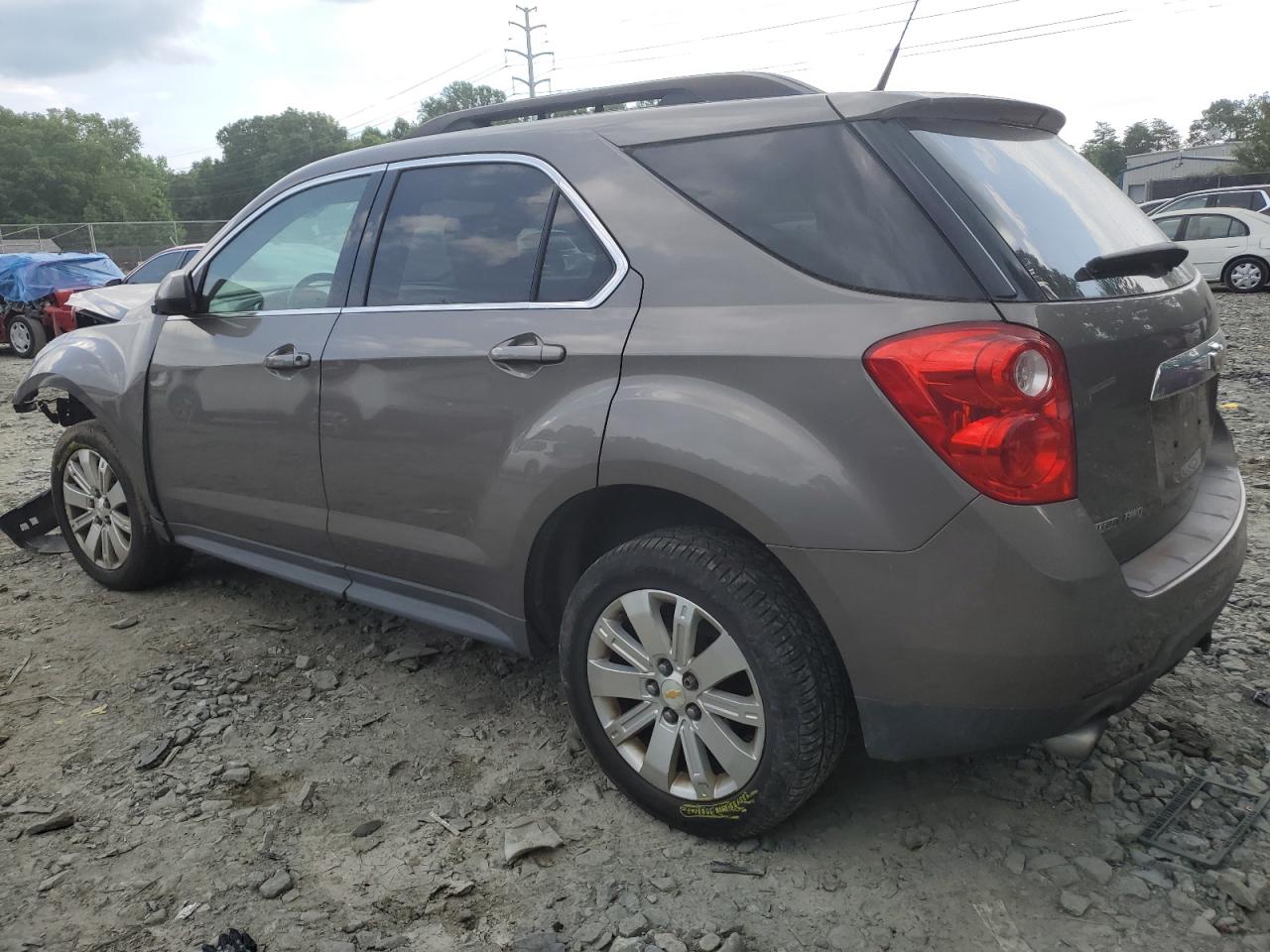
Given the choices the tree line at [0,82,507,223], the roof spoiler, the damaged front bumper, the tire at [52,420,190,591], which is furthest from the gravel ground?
the tree line at [0,82,507,223]

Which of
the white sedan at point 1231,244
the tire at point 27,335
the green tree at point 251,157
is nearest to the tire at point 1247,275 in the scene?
the white sedan at point 1231,244

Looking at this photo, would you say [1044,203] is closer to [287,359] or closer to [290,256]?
[287,359]

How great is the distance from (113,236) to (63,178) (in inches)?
1817

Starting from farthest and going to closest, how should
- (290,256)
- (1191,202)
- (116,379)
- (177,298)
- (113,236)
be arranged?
(113,236), (1191,202), (116,379), (177,298), (290,256)

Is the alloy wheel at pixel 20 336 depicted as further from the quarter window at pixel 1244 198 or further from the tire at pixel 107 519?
the quarter window at pixel 1244 198

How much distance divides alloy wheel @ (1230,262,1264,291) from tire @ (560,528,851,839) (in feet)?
57.0

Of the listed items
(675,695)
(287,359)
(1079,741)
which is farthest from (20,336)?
(1079,741)

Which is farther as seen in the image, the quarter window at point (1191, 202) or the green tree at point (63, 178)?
the green tree at point (63, 178)

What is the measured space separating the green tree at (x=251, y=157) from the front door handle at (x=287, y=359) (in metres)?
96.1

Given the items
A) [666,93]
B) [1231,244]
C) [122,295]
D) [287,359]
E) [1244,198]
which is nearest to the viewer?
[666,93]

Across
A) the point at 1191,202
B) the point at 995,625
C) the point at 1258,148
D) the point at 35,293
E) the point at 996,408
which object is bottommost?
the point at 995,625

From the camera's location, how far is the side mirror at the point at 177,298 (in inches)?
143

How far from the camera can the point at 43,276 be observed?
14922 millimetres

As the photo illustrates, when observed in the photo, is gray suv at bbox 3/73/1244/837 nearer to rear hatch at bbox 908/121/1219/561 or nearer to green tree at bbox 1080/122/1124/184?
rear hatch at bbox 908/121/1219/561
